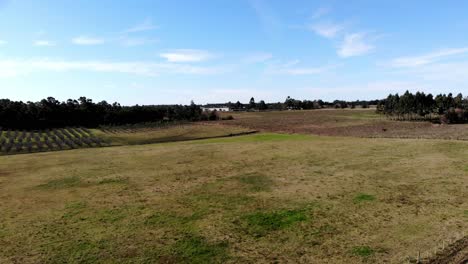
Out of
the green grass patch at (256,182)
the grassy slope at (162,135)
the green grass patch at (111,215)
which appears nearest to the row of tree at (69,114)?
the grassy slope at (162,135)

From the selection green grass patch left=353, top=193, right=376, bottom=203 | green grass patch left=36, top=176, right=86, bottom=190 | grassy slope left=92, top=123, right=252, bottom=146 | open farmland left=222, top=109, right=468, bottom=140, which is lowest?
green grass patch left=36, top=176, right=86, bottom=190

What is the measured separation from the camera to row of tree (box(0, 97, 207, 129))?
144875mm

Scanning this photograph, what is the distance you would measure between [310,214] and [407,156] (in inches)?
1131

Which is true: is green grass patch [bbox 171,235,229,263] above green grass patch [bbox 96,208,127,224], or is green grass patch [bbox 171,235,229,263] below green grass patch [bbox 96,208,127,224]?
below

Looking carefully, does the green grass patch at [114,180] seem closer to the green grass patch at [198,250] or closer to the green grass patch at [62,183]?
the green grass patch at [62,183]

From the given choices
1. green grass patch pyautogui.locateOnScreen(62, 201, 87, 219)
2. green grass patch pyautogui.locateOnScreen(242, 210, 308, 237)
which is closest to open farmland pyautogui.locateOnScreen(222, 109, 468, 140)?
green grass patch pyautogui.locateOnScreen(242, 210, 308, 237)

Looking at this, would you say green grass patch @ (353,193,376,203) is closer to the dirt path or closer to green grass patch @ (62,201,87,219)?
the dirt path

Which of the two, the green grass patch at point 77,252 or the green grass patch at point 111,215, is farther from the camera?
the green grass patch at point 111,215

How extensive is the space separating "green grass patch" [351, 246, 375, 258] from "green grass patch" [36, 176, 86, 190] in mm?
28845

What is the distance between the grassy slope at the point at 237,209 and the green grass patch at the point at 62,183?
12cm

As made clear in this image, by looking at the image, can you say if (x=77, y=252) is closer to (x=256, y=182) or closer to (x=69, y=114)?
Result: (x=256, y=182)

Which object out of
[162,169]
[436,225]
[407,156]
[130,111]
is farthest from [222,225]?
[130,111]

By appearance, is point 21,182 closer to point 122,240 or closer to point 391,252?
point 122,240

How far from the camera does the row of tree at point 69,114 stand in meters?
145
